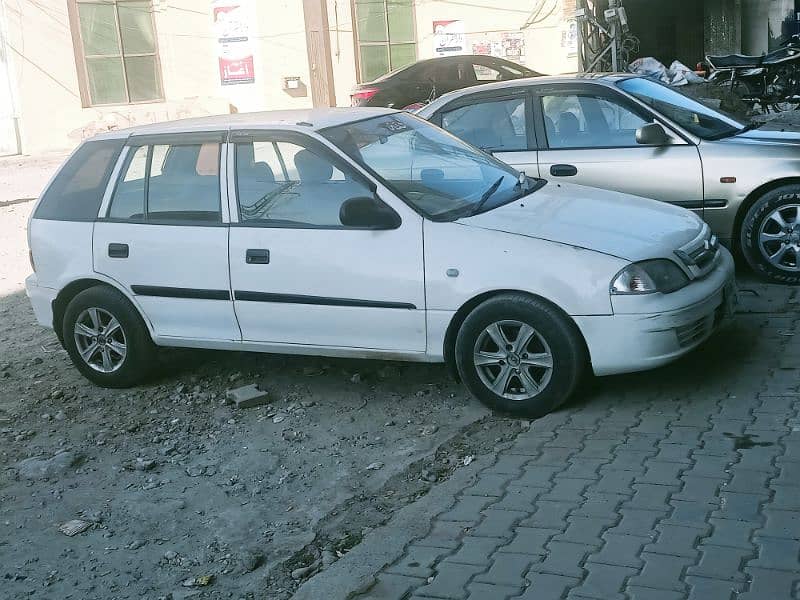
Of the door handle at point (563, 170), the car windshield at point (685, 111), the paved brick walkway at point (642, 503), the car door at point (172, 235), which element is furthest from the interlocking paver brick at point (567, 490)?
the car windshield at point (685, 111)

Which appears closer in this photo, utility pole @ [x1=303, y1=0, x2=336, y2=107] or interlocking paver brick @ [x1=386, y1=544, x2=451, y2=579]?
interlocking paver brick @ [x1=386, y1=544, x2=451, y2=579]

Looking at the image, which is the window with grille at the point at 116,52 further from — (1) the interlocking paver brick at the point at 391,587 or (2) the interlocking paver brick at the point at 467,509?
(1) the interlocking paver brick at the point at 391,587

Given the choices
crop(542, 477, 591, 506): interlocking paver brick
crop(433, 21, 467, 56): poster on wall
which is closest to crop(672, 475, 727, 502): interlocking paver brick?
crop(542, 477, 591, 506): interlocking paver brick

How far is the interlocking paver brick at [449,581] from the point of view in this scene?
11.6 ft

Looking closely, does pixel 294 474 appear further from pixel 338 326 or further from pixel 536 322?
pixel 536 322

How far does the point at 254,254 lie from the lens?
5621 mm

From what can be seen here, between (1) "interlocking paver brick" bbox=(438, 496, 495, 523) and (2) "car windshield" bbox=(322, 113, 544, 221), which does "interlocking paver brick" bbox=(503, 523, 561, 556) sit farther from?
(2) "car windshield" bbox=(322, 113, 544, 221)

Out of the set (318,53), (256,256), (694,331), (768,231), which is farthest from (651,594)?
(318,53)

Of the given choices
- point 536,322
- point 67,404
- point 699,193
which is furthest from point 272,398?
point 699,193

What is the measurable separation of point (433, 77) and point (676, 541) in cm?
1664

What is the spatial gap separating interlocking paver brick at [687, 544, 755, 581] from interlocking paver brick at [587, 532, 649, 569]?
208 millimetres

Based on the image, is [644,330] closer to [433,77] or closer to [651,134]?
[651,134]

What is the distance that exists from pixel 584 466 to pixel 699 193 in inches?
127

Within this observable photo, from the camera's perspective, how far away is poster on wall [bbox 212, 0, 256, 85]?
2453 centimetres
